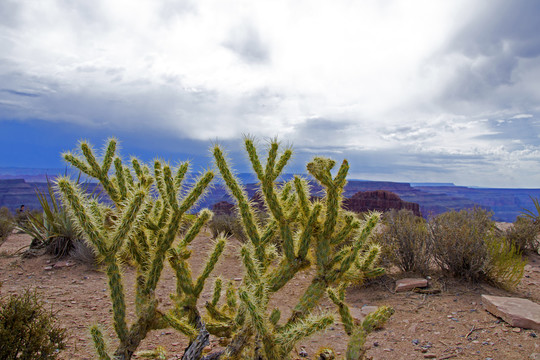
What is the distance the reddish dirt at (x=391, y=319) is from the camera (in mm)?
4684

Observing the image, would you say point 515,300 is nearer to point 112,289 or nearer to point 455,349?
point 455,349

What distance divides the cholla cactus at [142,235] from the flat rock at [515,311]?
4.58 metres

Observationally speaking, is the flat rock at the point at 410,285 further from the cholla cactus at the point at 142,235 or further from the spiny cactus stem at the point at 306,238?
the cholla cactus at the point at 142,235

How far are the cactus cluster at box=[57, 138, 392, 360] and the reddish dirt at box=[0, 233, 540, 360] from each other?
0.54 meters

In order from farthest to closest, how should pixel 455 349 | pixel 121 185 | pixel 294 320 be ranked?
1. pixel 455 349
2. pixel 121 185
3. pixel 294 320

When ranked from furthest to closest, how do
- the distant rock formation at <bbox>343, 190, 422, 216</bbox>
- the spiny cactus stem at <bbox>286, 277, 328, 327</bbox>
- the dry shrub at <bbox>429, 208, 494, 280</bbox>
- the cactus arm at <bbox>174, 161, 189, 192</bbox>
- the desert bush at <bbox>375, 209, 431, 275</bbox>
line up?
the distant rock formation at <bbox>343, 190, 422, 216</bbox>
the desert bush at <bbox>375, 209, 431, 275</bbox>
the dry shrub at <bbox>429, 208, 494, 280</bbox>
the cactus arm at <bbox>174, 161, 189, 192</bbox>
the spiny cactus stem at <bbox>286, 277, 328, 327</bbox>

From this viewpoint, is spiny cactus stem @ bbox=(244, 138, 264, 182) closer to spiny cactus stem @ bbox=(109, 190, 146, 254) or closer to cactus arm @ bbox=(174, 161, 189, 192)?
cactus arm @ bbox=(174, 161, 189, 192)

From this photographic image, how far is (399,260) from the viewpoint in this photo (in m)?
7.87

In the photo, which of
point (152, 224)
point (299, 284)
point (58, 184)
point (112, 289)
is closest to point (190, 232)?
point (152, 224)

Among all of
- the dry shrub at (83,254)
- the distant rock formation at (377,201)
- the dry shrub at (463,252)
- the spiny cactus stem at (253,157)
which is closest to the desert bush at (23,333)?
the spiny cactus stem at (253,157)

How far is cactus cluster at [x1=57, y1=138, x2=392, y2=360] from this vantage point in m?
2.81

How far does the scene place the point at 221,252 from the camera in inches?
138

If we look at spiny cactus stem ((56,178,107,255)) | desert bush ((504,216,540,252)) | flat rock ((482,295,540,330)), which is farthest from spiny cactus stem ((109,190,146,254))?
desert bush ((504,216,540,252))

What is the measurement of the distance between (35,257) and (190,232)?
8.23m
